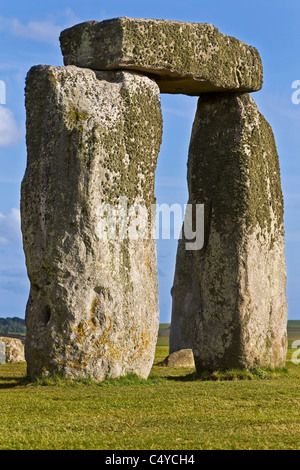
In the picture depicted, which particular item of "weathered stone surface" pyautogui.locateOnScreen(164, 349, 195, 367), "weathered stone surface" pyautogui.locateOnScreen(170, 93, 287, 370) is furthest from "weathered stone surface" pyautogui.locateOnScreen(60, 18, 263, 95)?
"weathered stone surface" pyautogui.locateOnScreen(164, 349, 195, 367)

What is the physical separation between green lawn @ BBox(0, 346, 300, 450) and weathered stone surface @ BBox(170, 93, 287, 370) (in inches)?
56.5

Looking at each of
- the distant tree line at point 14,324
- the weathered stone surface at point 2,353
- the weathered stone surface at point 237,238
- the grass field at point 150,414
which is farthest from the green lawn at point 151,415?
the distant tree line at point 14,324

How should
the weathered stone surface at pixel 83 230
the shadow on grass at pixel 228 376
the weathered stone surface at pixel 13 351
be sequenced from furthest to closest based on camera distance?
the weathered stone surface at pixel 13 351
the shadow on grass at pixel 228 376
the weathered stone surface at pixel 83 230

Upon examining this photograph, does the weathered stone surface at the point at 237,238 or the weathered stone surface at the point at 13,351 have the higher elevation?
the weathered stone surface at the point at 237,238

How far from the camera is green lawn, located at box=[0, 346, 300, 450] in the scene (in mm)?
9688

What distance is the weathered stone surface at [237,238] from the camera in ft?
56.5

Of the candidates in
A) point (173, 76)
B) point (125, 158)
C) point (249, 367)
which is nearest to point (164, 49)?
point (173, 76)

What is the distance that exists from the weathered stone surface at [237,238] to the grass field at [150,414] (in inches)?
52.6

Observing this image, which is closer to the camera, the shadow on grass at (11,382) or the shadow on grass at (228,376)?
the shadow on grass at (11,382)

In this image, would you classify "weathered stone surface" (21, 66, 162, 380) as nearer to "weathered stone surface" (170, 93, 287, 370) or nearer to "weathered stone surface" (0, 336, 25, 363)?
"weathered stone surface" (170, 93, 287, 370)

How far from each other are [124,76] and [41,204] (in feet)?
9.29

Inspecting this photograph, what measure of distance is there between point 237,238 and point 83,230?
3.87 meters

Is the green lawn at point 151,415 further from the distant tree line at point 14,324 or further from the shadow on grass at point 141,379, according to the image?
the distant tree line at point 14,324
